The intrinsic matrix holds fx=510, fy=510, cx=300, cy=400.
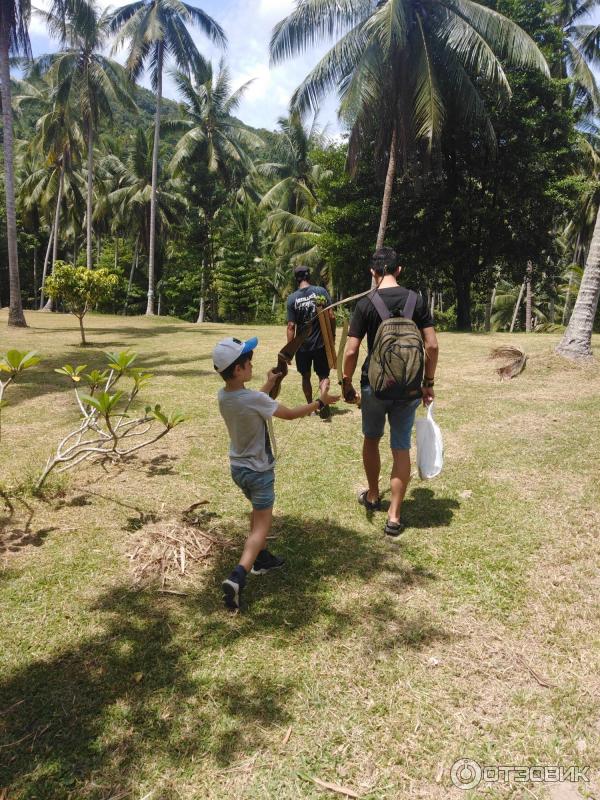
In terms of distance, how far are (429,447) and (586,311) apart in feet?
21.3

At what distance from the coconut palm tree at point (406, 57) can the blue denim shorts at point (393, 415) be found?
11247 millimetres

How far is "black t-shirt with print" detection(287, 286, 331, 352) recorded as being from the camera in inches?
220

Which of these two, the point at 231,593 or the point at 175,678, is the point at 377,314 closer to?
the point at 231,593

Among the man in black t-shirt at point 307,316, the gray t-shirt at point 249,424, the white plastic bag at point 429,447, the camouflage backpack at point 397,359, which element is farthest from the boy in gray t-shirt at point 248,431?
the man in black t-shirt at point 307,316

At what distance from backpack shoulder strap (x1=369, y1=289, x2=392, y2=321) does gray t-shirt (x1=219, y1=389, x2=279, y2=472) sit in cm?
100

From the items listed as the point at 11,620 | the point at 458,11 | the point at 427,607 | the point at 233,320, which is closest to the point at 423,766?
the point at 427,607

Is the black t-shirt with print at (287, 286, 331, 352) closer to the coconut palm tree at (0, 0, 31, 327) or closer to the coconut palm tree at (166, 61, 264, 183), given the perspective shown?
the coconut palm tree at (0, 0, 31, 327)

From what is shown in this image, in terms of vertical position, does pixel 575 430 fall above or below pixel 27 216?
below

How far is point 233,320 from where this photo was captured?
3353 cm

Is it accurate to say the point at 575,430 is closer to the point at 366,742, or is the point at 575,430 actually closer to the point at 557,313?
the point at 366,742

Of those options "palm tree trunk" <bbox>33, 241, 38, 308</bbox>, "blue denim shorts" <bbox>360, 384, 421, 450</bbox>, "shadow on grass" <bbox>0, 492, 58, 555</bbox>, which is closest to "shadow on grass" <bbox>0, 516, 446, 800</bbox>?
"blue denim shorts" <bbox>360, 384, 421, 450</bbox>

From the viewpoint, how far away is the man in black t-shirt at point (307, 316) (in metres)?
5.61

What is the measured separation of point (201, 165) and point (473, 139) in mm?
15956

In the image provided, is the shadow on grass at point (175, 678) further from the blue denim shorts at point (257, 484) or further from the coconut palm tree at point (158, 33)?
the coconut palm tree at point (158, 33)
